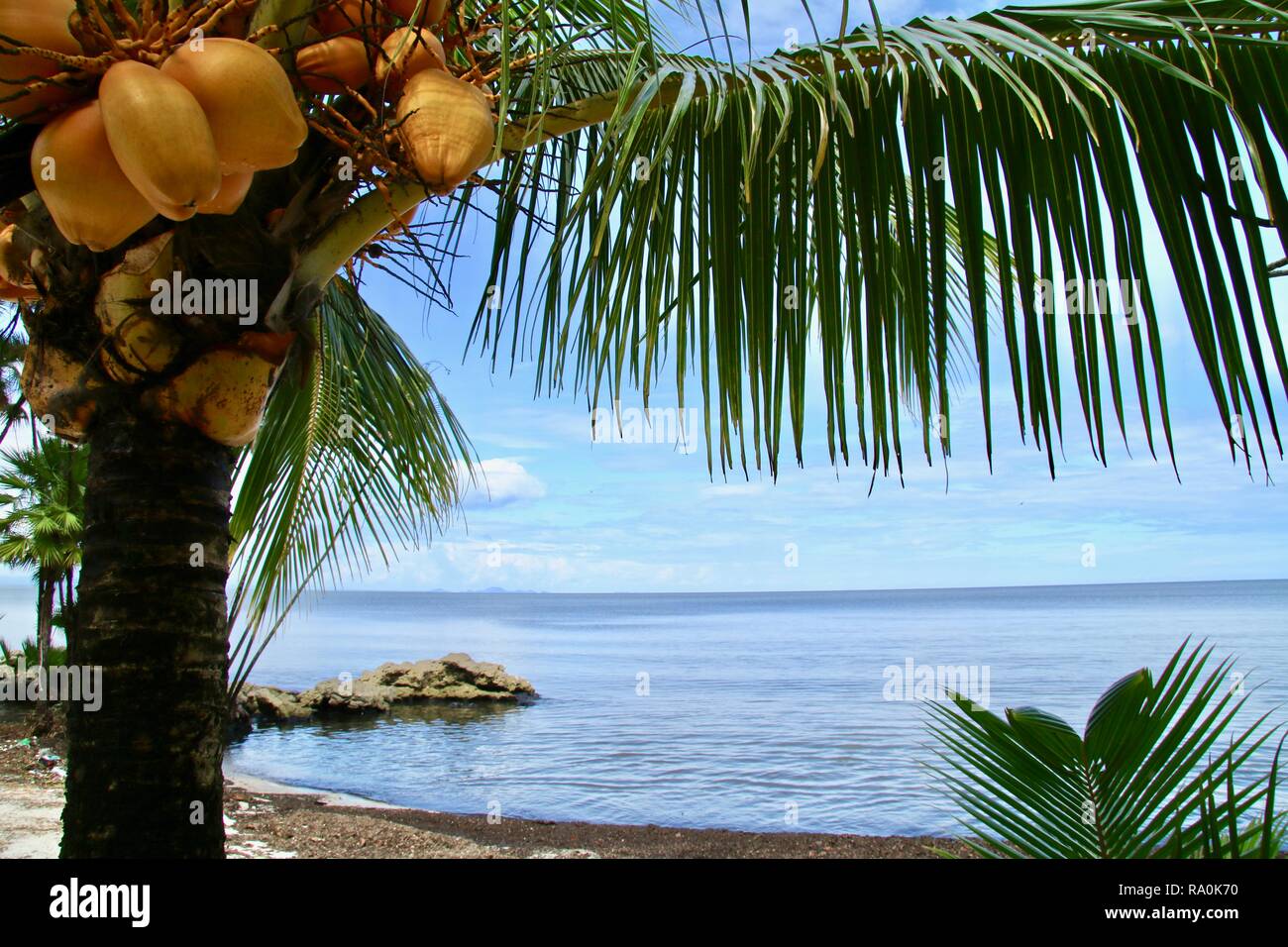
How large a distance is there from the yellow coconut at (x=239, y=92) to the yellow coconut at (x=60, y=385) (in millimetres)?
596

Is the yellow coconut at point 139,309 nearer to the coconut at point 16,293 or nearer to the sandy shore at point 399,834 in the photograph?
the coconut at point 16,293

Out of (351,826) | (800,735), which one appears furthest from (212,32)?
(800,735)

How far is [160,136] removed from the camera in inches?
39.9

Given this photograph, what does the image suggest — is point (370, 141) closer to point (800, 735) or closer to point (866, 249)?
point (866, 249)

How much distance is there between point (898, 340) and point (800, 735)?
806 inches

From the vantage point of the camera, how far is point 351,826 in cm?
1103

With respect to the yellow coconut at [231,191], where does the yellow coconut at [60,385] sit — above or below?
below

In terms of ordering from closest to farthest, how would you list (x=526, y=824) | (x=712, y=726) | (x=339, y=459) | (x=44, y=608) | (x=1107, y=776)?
(x=1107, y=776) < (x=339, y=459) < (x=526, y=824) < (x=44, y=608) < (x=712, y=726)

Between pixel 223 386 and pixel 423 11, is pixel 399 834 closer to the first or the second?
pixel 223 386

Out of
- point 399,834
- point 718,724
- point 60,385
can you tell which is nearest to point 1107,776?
point 60,385

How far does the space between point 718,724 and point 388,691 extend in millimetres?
8286

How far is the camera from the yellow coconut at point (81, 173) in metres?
1.09

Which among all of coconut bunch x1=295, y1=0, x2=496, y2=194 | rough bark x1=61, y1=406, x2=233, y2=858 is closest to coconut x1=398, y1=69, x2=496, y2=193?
coconut bunch x1=295, y1=0, x2=496, y2=194

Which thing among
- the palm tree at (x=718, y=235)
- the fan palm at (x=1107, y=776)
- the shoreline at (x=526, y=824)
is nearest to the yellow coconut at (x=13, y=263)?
the palm tree at (x=718, y=235)
